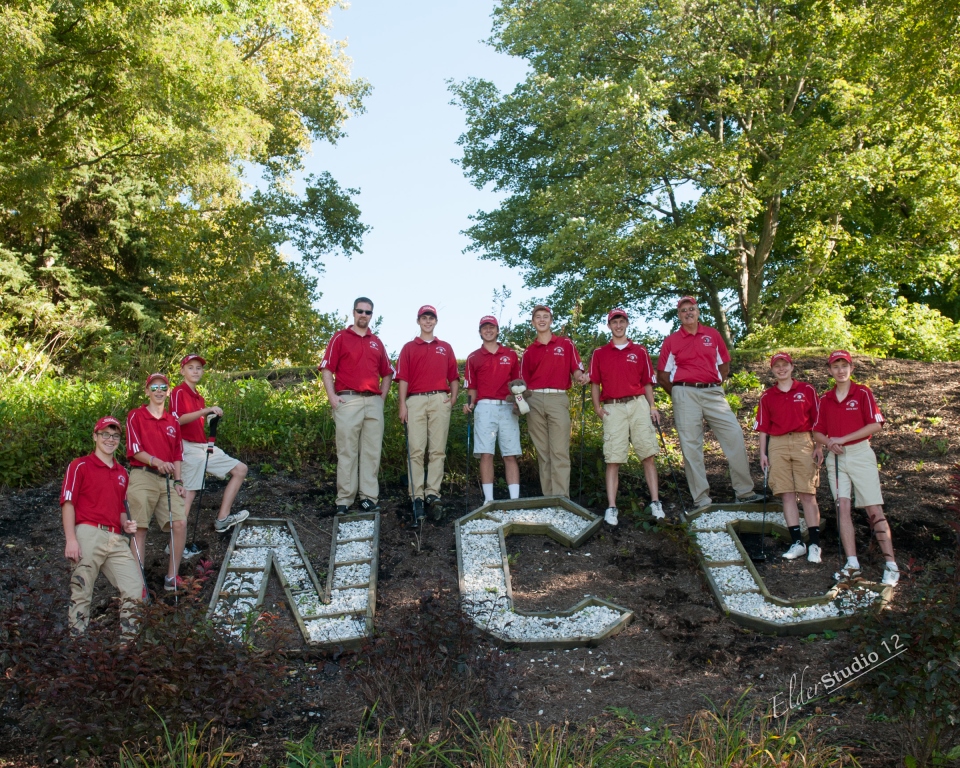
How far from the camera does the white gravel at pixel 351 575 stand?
669 centimetres

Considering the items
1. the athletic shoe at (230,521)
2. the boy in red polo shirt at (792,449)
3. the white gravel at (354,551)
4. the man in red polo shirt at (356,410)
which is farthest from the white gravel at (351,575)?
the boy in red polo shirt at (792,449)

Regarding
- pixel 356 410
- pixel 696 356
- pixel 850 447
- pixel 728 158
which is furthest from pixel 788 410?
pixel 728 158

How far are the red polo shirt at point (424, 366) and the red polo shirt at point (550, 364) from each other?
73cm

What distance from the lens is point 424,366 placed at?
7.88 m

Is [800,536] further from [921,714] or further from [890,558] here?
[921,714]

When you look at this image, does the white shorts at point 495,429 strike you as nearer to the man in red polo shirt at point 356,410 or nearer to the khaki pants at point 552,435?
the khaki pants at point 552,435

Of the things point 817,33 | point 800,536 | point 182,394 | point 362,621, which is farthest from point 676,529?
point 817,33

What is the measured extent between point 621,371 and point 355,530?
9.02 feet

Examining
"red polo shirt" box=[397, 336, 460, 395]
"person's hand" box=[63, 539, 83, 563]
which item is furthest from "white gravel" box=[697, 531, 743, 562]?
"person's hand" box=[63, 539, 83, 563]

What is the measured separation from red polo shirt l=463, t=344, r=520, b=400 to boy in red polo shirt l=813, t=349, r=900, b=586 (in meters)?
2.74

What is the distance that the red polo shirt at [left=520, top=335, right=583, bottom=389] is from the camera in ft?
25.8

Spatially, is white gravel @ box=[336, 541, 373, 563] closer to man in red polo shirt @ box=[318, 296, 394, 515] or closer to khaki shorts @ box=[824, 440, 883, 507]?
man in red polo shirt @ box=[318, 296, 394, 515]

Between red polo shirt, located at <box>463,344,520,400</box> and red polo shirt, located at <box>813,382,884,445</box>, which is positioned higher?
red polo shirt, located at <box>463,344,520,400</box>

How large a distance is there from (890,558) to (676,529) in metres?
1.67
